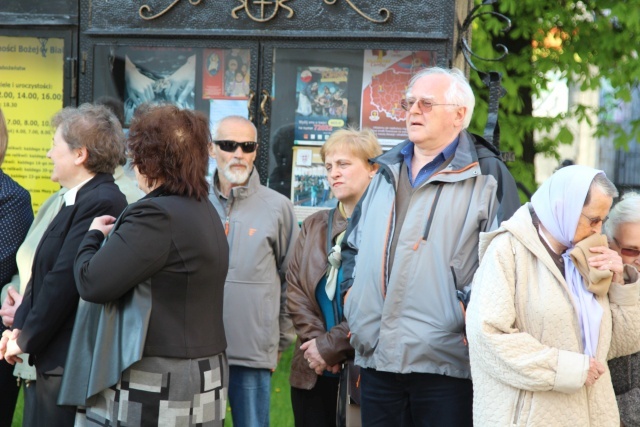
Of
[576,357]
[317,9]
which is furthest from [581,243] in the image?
[317,9]

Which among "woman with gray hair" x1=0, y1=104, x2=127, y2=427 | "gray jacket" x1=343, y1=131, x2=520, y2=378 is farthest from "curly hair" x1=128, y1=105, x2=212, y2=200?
"gray jacket" x1=343, y1=131, x2=520, y2=378

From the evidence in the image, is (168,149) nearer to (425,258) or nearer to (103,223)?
(103,223)

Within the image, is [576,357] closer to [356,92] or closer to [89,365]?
[89,365]

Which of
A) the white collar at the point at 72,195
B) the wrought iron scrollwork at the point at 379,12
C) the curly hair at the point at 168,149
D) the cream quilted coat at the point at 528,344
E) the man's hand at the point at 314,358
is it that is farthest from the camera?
the wrought iron scrollwork at the point at 379,12

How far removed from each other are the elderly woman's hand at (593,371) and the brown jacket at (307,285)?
5.00ft

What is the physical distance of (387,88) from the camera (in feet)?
18.2

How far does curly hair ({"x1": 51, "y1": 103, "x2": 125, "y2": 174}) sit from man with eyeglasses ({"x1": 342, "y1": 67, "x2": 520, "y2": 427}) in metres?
1.20

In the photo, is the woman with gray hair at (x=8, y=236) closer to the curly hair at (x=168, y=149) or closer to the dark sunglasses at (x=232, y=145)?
the dark sunglasses at (x=232, y=145)

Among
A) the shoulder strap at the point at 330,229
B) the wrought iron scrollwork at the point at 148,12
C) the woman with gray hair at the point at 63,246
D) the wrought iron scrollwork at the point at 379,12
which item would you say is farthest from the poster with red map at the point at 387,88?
the woman with gray hair at the point at 63,246

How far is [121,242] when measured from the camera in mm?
3465

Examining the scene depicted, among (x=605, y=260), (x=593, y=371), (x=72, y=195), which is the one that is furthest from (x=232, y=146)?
(x=593, y=371)

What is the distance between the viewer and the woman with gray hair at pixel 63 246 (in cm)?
389

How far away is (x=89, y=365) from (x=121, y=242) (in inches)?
21.8

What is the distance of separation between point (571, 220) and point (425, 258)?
24.8 inches
